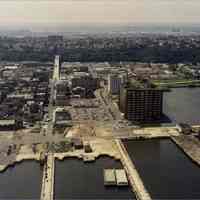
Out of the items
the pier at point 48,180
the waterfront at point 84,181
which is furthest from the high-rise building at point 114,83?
the pier at point 48,180

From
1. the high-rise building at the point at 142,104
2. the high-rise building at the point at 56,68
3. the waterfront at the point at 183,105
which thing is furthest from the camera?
the high-rise building at the point at 56,68

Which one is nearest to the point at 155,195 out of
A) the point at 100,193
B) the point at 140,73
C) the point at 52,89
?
the point at 100,193

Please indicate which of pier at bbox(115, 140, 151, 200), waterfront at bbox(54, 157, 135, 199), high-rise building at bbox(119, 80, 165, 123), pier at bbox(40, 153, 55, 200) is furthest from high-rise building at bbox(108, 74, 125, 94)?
pier at bbox(40, 153, 55, 200)

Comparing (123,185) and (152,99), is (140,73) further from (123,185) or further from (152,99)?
(123,185)

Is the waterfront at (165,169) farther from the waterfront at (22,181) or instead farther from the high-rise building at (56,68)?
the high-rise building at (56,68)

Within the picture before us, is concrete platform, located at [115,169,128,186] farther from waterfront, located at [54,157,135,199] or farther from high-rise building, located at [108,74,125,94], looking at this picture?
high-rise building, located at [108,74,125,94]

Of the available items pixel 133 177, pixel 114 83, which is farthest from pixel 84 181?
pixel 114 83

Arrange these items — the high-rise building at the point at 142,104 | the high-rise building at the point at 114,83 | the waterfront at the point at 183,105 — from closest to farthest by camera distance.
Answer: the high-rise building at the point at 142,104, the waterfront at the point at 183,105, the high-rise building at the point at 114,83
